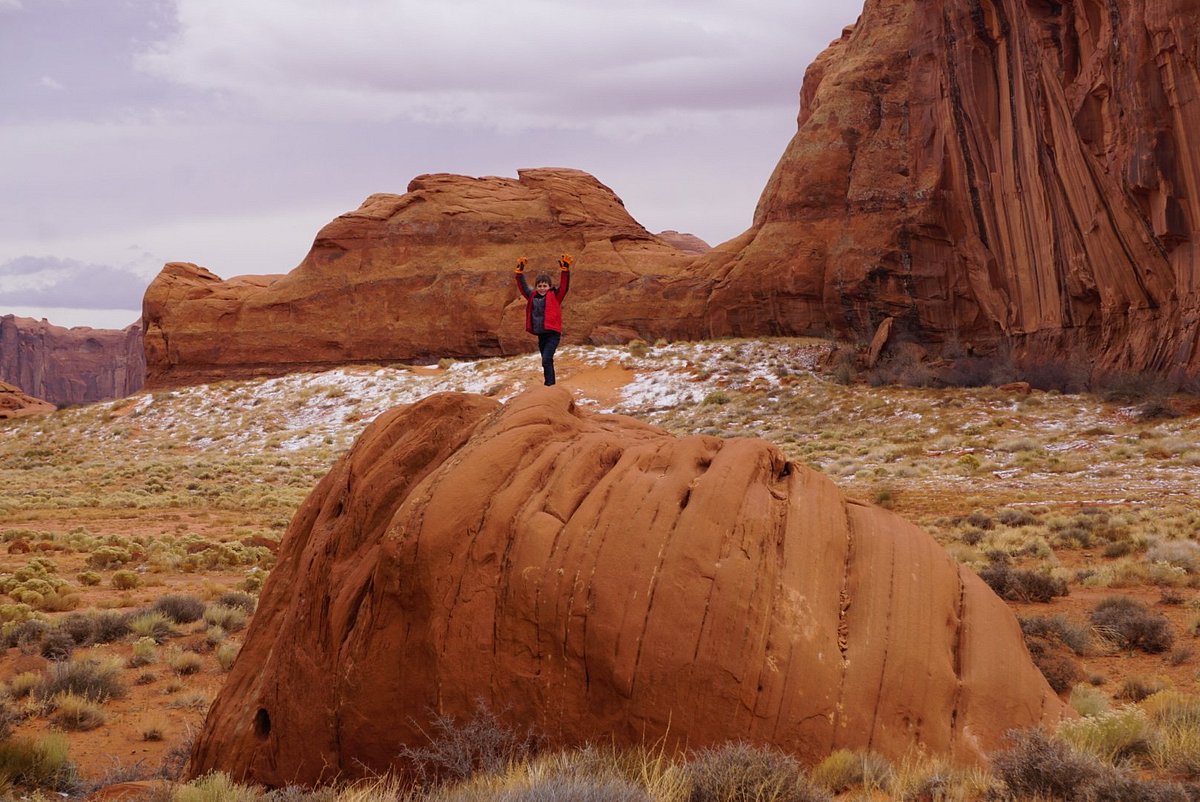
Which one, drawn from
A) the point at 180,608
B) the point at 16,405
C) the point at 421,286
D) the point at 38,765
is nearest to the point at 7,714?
the point at 38,765

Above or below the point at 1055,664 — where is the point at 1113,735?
above

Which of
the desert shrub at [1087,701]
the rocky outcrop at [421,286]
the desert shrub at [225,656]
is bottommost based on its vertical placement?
the desert shrub at [225,656]

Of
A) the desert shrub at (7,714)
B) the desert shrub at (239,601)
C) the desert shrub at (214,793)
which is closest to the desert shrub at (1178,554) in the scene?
the desert shrub at (214,793)

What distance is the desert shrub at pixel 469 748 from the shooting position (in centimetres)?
549

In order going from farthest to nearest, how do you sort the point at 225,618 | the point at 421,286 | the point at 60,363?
the point at 60,363 → the point at 421,286 → the point at 225,618

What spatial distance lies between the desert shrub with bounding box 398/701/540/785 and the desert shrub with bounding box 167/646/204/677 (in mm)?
5502

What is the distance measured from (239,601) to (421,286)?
31363 mm

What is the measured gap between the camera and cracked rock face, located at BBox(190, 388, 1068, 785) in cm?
564

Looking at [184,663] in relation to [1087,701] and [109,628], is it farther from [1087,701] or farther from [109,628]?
[1087,701]

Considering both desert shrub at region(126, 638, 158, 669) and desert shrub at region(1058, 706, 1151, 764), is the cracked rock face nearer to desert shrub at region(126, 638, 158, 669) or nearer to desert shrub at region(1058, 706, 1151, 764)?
desert shrub at region(1058, 706, 1151, 764)

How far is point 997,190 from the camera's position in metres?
29.9

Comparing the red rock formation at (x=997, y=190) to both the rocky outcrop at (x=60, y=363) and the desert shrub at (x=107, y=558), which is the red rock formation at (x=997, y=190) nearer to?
the desert shrub at (x=107, y=558)

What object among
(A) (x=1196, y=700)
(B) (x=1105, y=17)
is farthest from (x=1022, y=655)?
(B) (x=1105, y=17)

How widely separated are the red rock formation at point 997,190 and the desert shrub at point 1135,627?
15.7 metres
